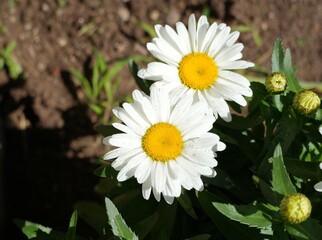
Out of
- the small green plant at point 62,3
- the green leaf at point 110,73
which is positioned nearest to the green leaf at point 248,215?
the green leaf at point 110,73

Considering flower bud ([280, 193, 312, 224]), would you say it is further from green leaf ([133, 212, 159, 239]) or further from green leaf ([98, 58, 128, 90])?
green leaf ([98, 58, 128, 90])

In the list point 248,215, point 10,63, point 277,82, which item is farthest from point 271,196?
point 10,63

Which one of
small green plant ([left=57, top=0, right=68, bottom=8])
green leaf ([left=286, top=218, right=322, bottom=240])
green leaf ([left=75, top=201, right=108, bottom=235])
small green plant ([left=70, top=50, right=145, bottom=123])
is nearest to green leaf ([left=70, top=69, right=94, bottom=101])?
small green plant ([left=70, top=50, right=145, bottom=123])

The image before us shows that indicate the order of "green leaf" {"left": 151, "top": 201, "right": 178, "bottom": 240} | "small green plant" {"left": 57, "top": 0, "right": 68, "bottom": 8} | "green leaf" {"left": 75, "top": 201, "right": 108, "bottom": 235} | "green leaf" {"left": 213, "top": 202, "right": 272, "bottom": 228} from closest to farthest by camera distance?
"green leaf" {"left": 213, "top": 202, "right": 272, "bottom": 228} < "green leaf" {"left": 151, "top": 201, "right": 178, "bottom": 240} < "green leaf" {"left": 75, "top": 201, "right": 108, "bottom": 235} < "small green plant" {"left": 57, "top": 0, "right": 68, "bottom": 8}

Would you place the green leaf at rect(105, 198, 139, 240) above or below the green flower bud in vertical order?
below

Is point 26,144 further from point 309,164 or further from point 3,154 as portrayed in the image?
point 309,164

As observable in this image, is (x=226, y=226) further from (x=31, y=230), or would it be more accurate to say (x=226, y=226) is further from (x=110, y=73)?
(x=110, y=73)
